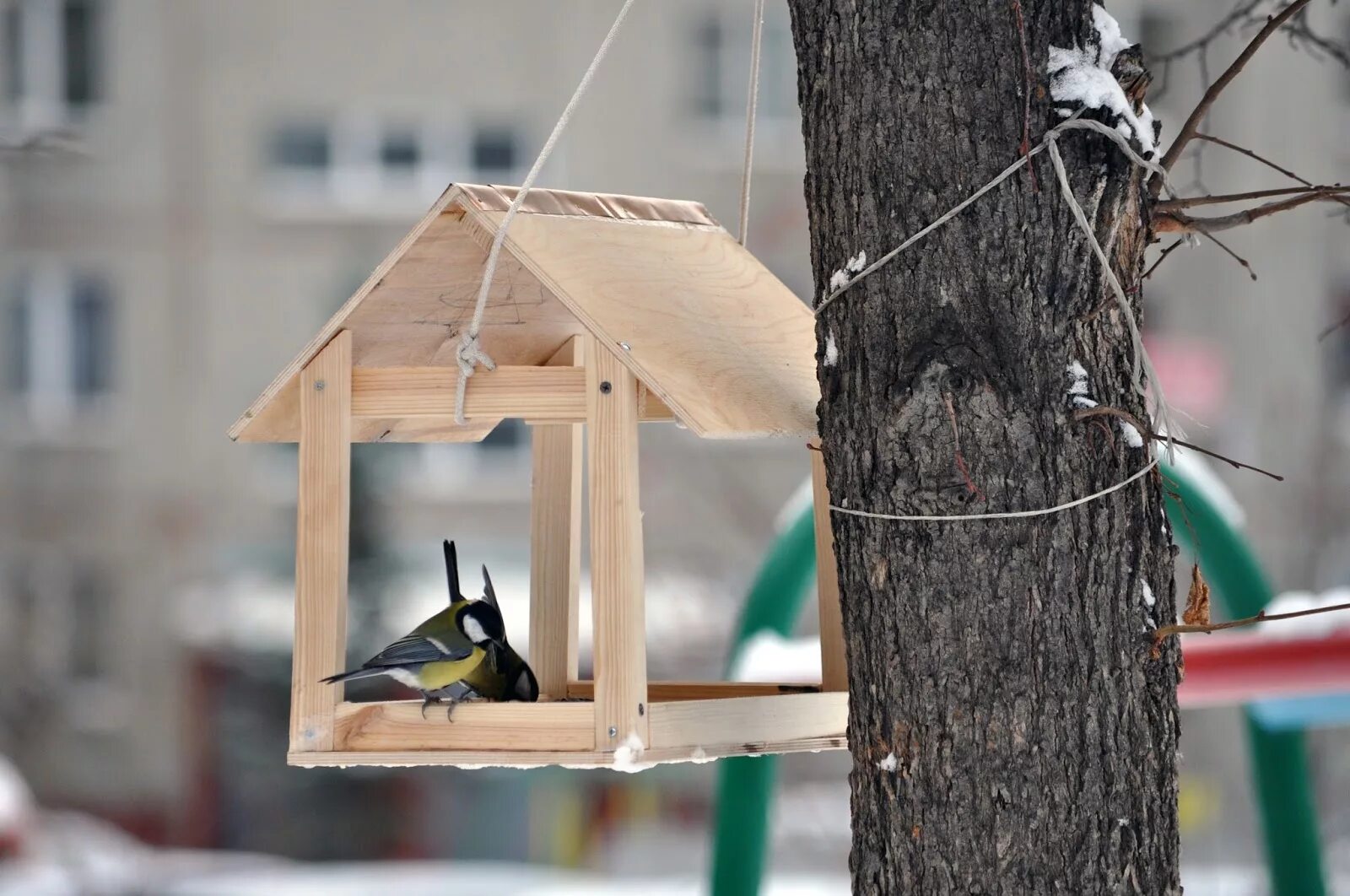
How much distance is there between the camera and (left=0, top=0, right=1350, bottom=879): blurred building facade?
13.3 metres

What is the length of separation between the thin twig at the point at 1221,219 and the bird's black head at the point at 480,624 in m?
0.94

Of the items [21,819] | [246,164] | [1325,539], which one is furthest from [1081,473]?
[246,164]

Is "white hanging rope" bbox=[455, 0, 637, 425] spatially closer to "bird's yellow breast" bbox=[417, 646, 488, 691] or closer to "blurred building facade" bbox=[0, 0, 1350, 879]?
"bird's yellow breast" bbox=[417, 646, 488, 691]

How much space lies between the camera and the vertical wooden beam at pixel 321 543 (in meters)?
1.95

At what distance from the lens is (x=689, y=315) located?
209 centimetres

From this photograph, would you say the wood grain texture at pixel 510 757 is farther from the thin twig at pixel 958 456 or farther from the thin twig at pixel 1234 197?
the thin twig at pixel 1234 197

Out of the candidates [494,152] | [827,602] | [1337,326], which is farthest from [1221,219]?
[494,152]

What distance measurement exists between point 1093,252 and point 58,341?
1336 cm

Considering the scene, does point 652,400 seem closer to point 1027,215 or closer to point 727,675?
point 1027,215

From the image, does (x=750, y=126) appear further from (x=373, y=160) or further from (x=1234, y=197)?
(x=373, y=160)

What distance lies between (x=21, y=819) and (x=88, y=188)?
18.0 ft

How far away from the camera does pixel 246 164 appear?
1347 centimetres

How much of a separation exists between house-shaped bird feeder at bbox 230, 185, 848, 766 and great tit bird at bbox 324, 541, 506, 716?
58mm

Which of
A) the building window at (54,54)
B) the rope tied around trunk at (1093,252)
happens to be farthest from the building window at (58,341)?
the rope tied around trunk at (1093,252)
